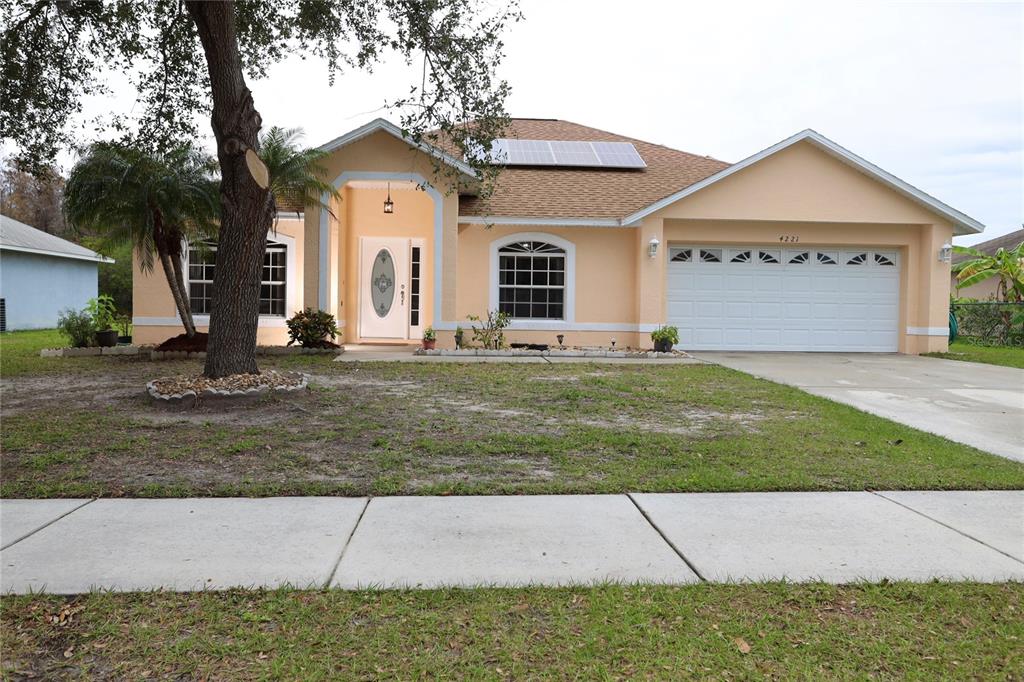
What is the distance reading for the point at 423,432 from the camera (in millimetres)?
7230

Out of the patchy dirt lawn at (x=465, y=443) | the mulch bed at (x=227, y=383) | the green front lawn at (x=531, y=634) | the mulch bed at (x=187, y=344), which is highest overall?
the mulch bed at (x=187, y=344)

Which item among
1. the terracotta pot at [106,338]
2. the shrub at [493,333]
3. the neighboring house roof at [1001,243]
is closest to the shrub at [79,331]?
the terracotta pot at [106,338]

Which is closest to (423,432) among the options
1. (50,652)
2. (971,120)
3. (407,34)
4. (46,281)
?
(50,652)

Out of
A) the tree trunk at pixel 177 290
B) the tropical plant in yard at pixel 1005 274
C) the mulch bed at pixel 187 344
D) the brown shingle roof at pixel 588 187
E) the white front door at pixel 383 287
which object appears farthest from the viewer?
the tropical plant in yard at pixel 1005 274

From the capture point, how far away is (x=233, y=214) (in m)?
9.28

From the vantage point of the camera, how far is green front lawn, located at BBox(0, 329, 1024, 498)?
215 inches

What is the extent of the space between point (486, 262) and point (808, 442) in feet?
35.1

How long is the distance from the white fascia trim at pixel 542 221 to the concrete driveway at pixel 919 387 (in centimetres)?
365

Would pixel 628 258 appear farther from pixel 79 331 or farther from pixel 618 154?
pixel 79 331

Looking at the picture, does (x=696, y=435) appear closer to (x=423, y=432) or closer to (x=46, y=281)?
(x=423, y=432)

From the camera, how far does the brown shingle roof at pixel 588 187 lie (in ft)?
53.6

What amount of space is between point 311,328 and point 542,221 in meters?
5.61

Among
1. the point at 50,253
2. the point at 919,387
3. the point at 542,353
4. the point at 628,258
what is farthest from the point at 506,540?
the point at 50,253

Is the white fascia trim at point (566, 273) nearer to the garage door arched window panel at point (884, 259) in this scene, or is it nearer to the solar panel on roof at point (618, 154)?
the solar panel on roof at point (618, 154)
